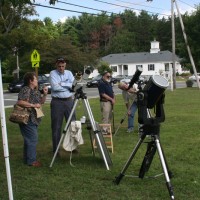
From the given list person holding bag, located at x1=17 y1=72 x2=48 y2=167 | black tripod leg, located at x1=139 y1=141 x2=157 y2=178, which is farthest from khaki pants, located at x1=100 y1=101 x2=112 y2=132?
black tripod leg, located at x1=139 y1=141 x2=157 y2=178

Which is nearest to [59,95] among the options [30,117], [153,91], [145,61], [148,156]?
[30,117]

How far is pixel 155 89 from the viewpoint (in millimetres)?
5754

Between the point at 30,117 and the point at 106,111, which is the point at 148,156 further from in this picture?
the point at 106,111

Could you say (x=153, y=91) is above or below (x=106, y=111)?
above

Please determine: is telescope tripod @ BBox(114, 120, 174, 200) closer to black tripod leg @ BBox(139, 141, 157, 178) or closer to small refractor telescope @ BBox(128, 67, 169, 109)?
black tripod leg @ BBox(139, 141, 157, 178)

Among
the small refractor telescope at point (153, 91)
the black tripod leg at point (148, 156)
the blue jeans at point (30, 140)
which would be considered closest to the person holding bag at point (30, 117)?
the blue jeans at point (30, 140)

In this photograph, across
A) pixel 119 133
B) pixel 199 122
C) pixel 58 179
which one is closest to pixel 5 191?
pixel 58 179

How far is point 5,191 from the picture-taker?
6113mm

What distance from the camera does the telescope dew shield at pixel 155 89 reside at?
5.70 m

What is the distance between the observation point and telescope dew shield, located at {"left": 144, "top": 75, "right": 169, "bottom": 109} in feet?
18.7

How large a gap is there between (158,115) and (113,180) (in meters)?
1.27

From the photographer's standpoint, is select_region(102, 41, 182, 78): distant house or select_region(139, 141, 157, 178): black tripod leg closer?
select_region(139, 141, 157, 178): black tripod leg

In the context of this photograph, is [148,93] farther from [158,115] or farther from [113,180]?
[113,180]

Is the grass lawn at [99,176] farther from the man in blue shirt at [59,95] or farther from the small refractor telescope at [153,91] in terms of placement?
the small refractor telescope at [153,91]
